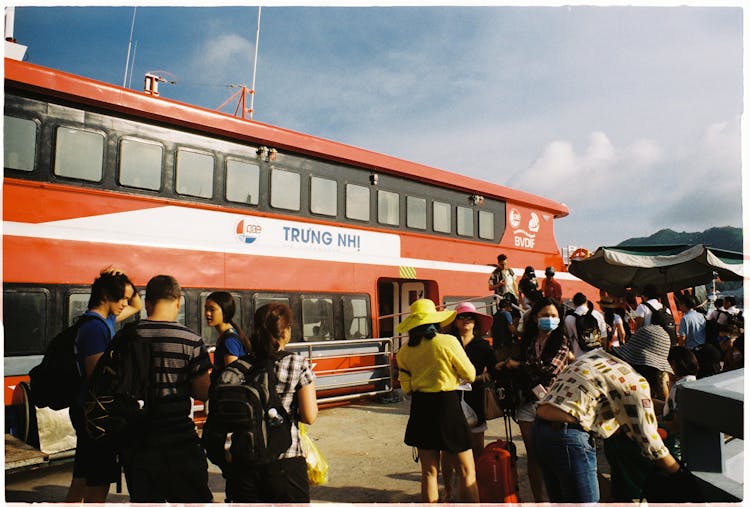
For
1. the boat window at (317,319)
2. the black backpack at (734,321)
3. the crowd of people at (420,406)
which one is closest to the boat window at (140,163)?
the boat window at (317,319)

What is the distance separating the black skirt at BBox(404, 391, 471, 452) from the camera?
3.86m

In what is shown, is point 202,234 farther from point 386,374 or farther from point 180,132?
point 386,374

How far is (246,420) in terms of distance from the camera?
2.86 m

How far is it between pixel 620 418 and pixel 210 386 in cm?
240

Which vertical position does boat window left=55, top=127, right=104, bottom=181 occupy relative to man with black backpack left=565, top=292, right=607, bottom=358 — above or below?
above

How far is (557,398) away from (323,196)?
7215 mm

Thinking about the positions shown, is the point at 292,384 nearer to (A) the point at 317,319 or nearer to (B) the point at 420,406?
(B) the point at 420,406

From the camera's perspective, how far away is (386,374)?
9859mm

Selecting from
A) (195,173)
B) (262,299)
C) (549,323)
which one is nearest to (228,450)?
(549,323)

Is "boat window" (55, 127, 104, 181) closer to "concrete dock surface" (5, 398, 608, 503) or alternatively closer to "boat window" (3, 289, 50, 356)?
"boat window" (3, 289, 50, 356)

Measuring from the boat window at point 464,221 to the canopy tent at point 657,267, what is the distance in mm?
2570

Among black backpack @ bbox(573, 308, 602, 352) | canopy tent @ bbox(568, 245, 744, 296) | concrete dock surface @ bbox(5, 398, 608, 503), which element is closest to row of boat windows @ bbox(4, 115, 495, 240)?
canopy tent @ bbox(568, 245, 744, 296)

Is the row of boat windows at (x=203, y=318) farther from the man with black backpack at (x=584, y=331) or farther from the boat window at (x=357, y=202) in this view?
the man with black backpack at (x=584, y=331)

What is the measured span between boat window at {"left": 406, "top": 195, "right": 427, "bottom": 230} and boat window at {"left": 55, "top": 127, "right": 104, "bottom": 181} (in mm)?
5947
